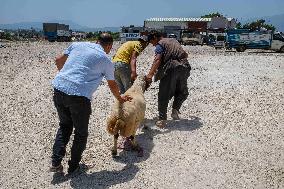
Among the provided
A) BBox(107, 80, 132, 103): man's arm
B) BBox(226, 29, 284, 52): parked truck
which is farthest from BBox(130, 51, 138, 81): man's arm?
BBox(226, 29, 284, 52): parked truck

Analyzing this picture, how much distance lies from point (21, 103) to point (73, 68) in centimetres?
568

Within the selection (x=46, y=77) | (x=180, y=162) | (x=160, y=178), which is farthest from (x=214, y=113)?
(x=46, y=77)

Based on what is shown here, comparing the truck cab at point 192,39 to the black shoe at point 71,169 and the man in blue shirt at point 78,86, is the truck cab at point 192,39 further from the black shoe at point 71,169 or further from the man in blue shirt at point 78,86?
the black shoe at point 71,169

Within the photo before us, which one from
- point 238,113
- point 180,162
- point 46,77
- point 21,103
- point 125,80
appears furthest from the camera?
point 46,77

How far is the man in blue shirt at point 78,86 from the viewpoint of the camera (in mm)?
5492

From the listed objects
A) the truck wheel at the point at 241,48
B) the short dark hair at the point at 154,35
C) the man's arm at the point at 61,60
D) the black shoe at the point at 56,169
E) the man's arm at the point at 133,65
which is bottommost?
the black shoe at the point at 56,169

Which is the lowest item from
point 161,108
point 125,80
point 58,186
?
point 58,186

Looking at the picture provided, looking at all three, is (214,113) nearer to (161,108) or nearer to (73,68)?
(161,108)

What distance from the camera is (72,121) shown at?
19.0 feet

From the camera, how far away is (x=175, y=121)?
865 cm

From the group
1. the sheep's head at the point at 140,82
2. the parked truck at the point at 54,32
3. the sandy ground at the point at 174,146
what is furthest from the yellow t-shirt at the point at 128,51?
the parked truck at the point at 54,32

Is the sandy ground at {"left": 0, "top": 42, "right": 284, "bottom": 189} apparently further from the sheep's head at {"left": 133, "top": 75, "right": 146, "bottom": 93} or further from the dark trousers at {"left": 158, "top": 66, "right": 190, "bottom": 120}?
the sheep's head at {"left": 133, "top": 75, "right": 146, "bottom": 93}

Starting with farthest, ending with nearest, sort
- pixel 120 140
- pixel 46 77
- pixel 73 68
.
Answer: pixel 46 77, pixel 120 140, pixel 73 68

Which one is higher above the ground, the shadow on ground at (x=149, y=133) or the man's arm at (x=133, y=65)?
the man's arm at (x=133, y=65)
